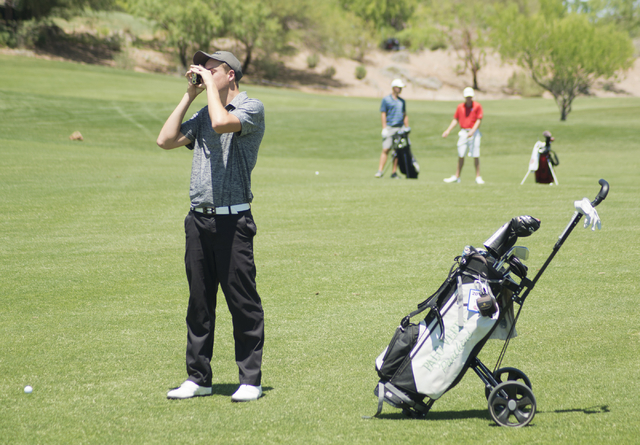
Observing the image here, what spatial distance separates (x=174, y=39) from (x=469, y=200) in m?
52.1

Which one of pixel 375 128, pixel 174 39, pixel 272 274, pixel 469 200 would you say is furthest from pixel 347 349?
pixel 174 39

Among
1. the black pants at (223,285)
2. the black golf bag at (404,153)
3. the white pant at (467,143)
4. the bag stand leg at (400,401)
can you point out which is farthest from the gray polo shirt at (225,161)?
the white pant at (467,143)

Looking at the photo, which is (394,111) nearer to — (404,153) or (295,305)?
(404,153)

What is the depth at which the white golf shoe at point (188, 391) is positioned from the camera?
441 centimetres

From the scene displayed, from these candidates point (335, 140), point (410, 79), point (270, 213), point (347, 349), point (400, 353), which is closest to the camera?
point (400, 353)

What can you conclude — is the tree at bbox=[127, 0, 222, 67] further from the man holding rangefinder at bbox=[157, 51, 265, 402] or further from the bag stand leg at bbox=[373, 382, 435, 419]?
the bag stand leg at bbox=[373, 382, 435, 419]

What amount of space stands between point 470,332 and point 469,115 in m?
12.8

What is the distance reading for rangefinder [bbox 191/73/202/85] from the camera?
14.3 feet

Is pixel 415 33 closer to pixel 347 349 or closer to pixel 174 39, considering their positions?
pixel 174 39

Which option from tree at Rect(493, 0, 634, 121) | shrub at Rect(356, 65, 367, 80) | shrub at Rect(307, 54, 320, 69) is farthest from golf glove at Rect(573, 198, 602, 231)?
shrub at Rect(356, 65, 367, 80)

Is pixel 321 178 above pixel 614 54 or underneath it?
underneath

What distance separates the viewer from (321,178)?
1573 cm

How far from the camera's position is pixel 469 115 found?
15953mm

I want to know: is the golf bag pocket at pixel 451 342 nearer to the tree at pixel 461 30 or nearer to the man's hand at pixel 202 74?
the man's hand at pixel 202 74
